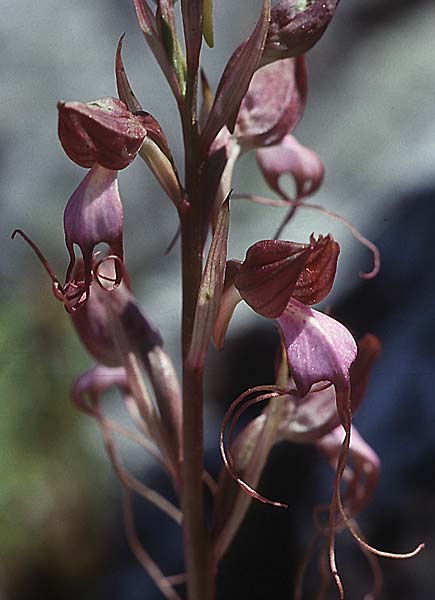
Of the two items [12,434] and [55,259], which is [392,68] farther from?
[12,434]

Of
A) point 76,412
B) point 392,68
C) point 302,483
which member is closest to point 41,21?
point 392,68

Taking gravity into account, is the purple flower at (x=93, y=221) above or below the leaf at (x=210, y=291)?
above

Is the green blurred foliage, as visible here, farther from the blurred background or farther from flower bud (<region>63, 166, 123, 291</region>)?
flower bud (<region>63, 166, 123, 291</region>)

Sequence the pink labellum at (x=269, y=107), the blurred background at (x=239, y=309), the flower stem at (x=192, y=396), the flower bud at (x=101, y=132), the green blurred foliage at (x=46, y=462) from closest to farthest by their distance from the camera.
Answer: the flower bud at (x=101, y=132) < the flower stem at (x=192, y=396) < the pink labellum at (x=269, y=107) < the blurred background at (x=239, y=309) < the green blurred foliage at (x=46, y=462)

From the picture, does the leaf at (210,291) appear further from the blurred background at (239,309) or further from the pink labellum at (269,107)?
the blurred background at (239,309)

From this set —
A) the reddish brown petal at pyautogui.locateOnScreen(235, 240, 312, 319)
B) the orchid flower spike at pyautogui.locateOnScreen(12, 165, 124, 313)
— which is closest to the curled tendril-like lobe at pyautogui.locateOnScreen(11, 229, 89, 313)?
the orchid flower spike at pyautogui.locateOnScreen(12, 165, 124, 313)

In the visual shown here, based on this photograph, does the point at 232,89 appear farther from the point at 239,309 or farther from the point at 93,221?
the point at 239,309

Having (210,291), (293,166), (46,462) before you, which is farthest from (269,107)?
(46,462)

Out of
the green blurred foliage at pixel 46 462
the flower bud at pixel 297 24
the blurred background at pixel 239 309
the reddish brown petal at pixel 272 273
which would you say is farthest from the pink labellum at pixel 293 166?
the green blurred foliage at pixel 46 462
